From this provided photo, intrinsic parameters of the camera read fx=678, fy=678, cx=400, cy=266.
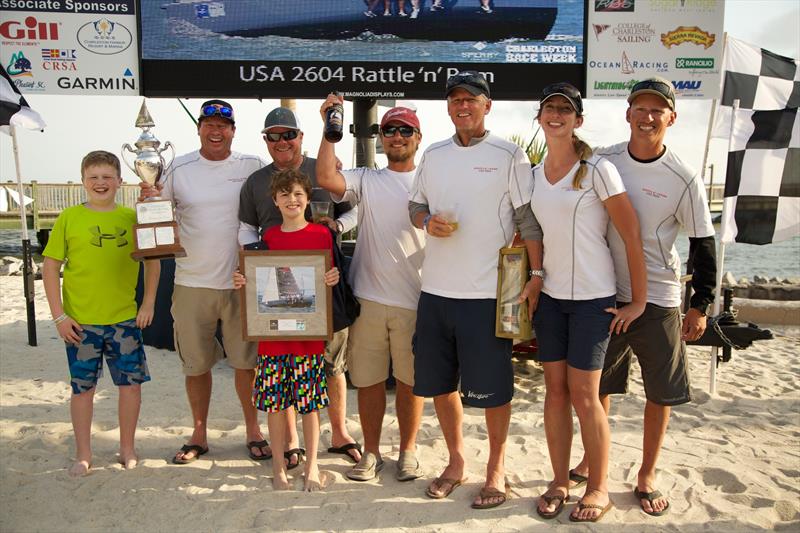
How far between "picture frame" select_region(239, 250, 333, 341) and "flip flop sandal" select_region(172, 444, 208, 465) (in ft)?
3.45

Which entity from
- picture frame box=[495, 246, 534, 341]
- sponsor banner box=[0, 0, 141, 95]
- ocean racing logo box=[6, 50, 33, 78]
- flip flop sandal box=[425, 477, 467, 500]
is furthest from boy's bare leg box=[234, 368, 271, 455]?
ocean racing logo box=[6, 50, 33, 78]

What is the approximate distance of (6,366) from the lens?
6473 mm

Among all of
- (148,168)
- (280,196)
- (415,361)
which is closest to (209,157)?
(148,168)

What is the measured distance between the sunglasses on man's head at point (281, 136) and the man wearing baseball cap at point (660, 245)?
1.71 metres

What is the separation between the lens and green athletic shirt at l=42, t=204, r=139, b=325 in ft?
12.5

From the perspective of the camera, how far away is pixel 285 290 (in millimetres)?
3646

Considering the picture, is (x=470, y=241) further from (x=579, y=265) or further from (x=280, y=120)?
(x=280, y=120)

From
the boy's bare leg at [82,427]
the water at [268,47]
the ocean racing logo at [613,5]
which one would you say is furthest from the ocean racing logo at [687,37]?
the boy's bare leg at [82,427]

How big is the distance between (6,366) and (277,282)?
4.28 metres

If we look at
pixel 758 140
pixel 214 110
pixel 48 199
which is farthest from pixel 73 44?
pixel 48 199

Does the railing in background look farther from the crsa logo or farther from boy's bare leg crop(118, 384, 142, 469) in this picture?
boy's bare leg crop(118, 384, 142, 469)

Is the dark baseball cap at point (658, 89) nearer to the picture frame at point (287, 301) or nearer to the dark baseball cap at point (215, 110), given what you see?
the picture frame at point (287, 301)

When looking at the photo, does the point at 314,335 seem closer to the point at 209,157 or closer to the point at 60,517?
the point at 209,157

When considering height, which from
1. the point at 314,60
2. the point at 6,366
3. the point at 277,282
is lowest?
the point at 6,366
